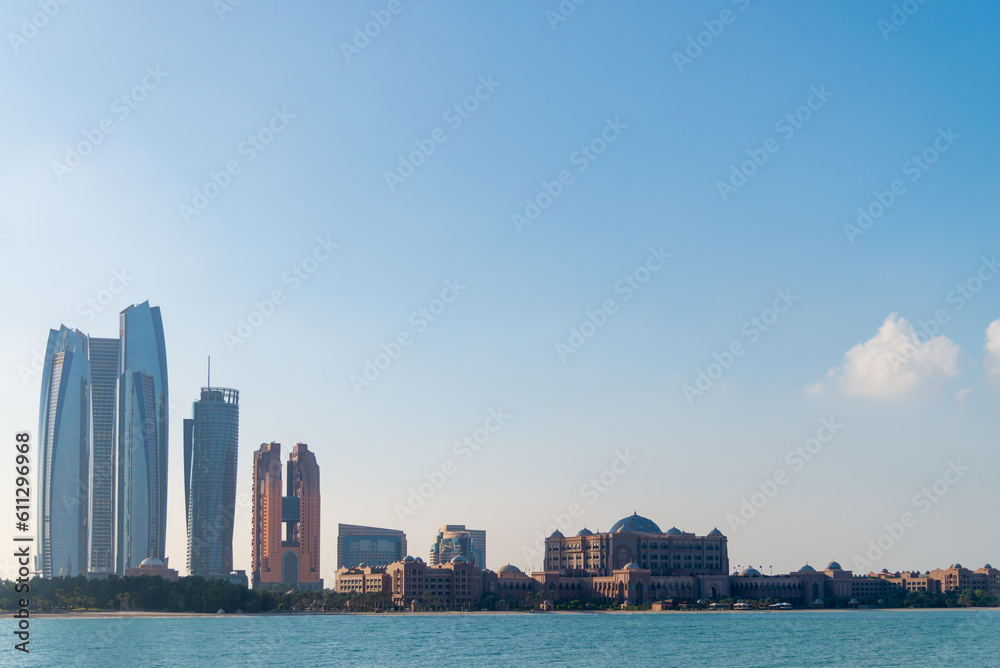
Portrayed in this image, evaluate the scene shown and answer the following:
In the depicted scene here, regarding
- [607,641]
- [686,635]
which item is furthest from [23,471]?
[686,635]

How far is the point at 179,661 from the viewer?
115m

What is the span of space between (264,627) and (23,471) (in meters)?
110

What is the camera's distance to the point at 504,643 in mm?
141750

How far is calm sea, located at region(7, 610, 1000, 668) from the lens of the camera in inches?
4609

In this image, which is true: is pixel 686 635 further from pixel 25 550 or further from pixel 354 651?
pixel 25 550

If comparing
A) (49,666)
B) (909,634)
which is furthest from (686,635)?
(49,666)

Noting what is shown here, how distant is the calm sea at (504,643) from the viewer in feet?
384

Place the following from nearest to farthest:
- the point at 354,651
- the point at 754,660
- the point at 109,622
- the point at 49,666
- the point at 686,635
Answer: the point at 49,666 → the point at 754,660 → the point at 354,651 → the point at 686,635 → the point at 109,622

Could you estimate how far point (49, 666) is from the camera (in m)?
111

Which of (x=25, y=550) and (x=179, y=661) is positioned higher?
(x=25, y=550)

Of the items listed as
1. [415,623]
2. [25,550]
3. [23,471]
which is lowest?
[415,623]

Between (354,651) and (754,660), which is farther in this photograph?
(354,651)

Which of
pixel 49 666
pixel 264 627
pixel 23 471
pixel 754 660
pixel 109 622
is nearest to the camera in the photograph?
pixel 23 471

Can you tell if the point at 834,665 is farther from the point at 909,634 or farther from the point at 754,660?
the point at 909,634
